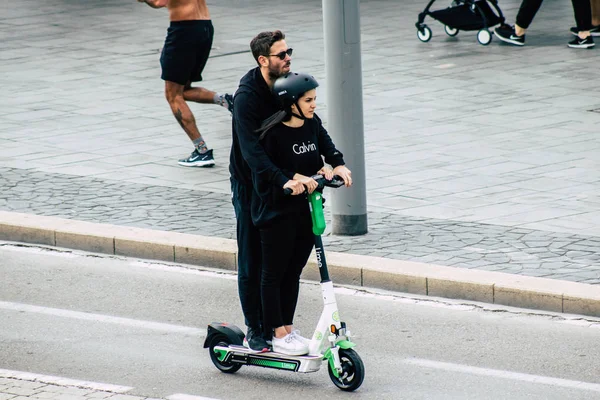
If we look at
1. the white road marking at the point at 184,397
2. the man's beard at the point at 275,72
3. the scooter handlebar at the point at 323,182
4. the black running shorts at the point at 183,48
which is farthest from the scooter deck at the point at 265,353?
the black running shorts at the point at 183,48

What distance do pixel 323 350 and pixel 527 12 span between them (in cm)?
1137

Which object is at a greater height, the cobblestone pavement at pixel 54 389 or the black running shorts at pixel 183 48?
the black running shorts at pixel 183 48

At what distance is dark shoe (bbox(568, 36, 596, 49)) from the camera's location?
55.6 ft

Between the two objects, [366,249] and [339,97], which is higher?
[339,97]

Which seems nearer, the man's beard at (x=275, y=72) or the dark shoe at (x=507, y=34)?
the man's beard at (x=275, y=72)

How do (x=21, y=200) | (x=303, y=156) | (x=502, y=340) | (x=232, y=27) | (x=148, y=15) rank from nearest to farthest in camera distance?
(x=303, y=156) → (x=502, y=340) → (x=21, y=200) → (x=232, y=27) → (x=148, y=15)

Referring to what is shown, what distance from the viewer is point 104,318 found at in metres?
7.95

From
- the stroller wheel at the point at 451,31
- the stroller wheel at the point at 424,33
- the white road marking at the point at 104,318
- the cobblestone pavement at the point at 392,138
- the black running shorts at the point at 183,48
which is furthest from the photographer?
the stroller wheel at the point at 451,31

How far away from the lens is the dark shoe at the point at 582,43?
16953 millimetres

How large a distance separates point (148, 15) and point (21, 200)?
1138cm

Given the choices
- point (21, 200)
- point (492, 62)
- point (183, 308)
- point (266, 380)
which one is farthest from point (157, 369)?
point (492, 62)

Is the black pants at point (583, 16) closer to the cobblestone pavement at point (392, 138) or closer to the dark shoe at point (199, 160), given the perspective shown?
the cobblestone pavement at point (392, 138)

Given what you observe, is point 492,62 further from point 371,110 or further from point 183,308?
point 183,308

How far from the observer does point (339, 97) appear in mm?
9461
